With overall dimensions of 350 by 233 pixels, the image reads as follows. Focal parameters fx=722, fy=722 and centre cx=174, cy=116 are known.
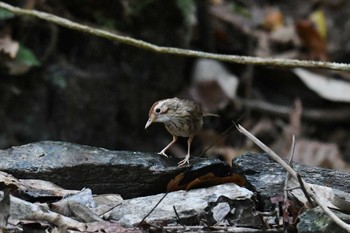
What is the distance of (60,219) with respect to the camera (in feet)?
12.4

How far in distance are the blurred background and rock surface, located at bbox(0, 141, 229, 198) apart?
3.61m

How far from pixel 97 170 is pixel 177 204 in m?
0.64

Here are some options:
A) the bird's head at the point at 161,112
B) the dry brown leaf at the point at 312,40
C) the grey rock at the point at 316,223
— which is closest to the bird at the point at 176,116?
the bird's head at the point at 161,112

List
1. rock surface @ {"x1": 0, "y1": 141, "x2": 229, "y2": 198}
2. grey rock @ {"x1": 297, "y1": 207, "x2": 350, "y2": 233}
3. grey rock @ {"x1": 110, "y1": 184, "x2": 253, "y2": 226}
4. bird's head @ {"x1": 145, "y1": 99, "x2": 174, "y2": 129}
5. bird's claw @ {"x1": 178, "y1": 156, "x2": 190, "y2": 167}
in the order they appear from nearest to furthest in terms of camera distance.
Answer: grey rock @ {"x1": 297, "y1": 207, "x2": 350, "y2": 233}
grey rock @ {"x1": 110, "y1": 184, "x2": 253, "y2": 226}
rock surface @ {"x1": 0, "y1": 141, "x2": 229, "y2": 198}
bird's claw @ {"x1": 178, "y1": 156, "x2": 190, "y2": 167}
bird's head @ {"x1": 145, "y1": 99, "x2": 174, "y2": 129}

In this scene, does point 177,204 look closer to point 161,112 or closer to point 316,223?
point 316,223

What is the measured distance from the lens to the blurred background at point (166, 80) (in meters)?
8.66

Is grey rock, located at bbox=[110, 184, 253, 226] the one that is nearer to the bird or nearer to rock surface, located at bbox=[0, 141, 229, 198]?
rock surface, located at bbox=[0, 141, 229, 198]

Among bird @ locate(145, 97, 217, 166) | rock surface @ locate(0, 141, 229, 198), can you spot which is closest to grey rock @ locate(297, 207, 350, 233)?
rock surface @ locate(0, 141, 229, 198)

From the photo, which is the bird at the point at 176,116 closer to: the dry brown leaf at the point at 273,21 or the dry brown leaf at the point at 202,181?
the dry brown leaf at the point at 202,181

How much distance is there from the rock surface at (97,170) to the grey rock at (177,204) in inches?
9.2

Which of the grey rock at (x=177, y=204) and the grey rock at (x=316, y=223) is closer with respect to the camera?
the grey rock at (x=316, y=223)

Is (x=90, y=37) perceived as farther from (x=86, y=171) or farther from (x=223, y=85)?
(x=86, y=171)

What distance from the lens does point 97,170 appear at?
14.7 feet

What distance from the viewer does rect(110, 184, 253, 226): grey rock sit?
3.98 metres
